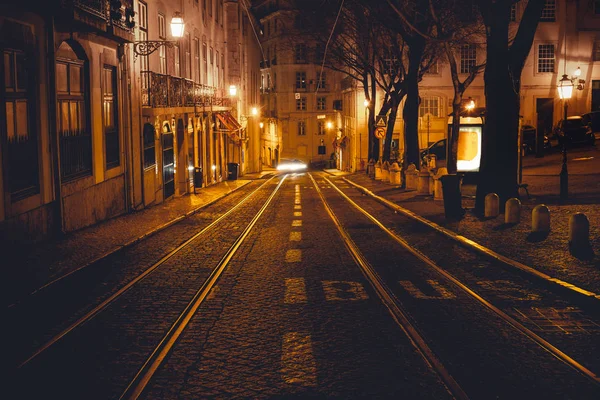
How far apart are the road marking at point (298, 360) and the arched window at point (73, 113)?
33.9ft

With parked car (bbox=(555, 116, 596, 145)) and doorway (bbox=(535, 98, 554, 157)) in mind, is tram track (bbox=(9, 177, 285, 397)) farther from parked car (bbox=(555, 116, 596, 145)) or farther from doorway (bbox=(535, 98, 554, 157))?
doorway (bbox=(535, 98, 554, 157))

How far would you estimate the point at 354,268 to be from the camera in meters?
11.8

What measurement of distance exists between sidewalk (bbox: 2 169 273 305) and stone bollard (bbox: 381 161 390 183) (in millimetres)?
18482

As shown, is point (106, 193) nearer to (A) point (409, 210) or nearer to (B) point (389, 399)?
(A) point (409, 210)

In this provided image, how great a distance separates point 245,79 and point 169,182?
32.2 meters

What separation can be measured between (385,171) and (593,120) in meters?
17.2

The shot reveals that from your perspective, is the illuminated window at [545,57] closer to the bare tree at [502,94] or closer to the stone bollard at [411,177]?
the stone bollard at [411,177]

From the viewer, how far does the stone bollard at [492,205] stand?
59.7 feet

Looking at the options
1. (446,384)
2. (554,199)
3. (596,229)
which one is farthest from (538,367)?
(554,199)

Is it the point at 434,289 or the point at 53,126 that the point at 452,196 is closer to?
the point at 434,289

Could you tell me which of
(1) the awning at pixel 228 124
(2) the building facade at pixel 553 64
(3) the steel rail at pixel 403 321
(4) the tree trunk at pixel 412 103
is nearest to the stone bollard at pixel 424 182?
(4) the tree trunk at pixel 412 103

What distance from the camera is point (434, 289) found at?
10117 mm

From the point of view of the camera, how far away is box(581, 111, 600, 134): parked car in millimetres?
46053

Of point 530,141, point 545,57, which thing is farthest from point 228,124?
point 545,57
